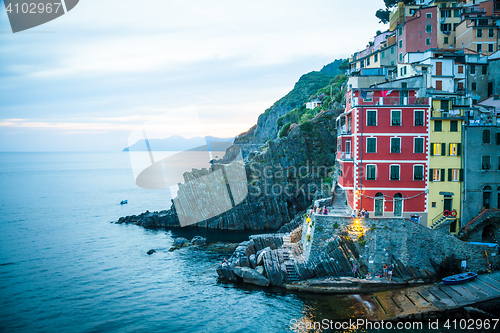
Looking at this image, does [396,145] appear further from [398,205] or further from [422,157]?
[398,205]

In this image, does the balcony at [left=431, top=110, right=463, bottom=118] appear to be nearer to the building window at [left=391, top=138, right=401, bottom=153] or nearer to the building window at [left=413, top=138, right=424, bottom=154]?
the building window at [left=413, top=138, right=424, bottom=154]

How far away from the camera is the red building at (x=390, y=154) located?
41.6 meters

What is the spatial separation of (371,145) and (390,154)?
2481 millimetres

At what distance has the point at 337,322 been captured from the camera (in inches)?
1299

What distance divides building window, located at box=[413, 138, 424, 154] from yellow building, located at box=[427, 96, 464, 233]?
129 cm

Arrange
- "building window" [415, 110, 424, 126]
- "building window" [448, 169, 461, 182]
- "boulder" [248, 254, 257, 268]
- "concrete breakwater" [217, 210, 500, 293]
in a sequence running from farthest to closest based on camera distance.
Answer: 1. "boulder" [248, 254, 257, 268]
2. "building window" [448, 169, 461, 182]
3. "building window" [415, 110, 424, 126]
4. "concrete breakwater" [217, 210, 500, 293]

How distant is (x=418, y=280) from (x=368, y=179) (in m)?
12.3

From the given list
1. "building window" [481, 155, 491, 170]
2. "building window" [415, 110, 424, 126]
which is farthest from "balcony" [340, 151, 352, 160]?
"building window" [481, 155, 491, 170]

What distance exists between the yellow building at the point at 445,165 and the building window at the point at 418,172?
1.30m

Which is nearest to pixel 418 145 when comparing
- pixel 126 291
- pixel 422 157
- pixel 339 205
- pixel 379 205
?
pixel 422 157

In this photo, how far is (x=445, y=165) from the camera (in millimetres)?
42250

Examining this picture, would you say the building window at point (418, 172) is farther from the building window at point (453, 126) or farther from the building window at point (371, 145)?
the building window at point (453, 126)

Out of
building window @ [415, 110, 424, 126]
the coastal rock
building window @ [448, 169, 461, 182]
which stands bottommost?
the coastal rock

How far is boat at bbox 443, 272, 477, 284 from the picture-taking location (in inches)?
1432
